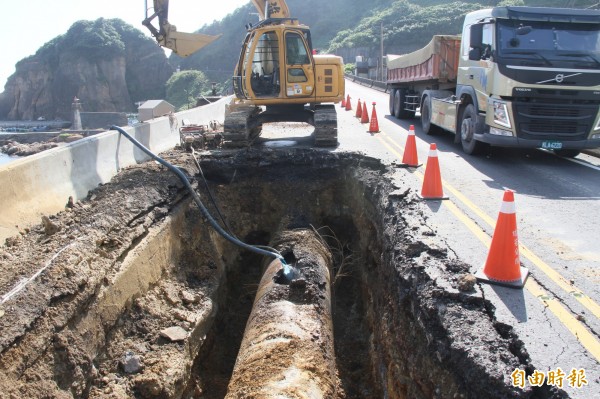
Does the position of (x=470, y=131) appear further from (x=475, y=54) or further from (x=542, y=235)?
(x=542, y=235)

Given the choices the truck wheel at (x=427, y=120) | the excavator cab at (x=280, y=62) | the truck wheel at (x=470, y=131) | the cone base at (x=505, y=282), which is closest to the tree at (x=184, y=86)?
the truck wheel at (x=427, y=120)

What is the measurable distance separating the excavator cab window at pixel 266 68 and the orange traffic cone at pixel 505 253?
6.78m

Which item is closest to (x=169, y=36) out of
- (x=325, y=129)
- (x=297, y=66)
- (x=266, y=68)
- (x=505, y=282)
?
(x=266, y=68)

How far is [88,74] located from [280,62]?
68.2 m

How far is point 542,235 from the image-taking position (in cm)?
512

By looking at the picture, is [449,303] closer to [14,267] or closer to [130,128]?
[14,267]

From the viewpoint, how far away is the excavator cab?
944 centimetres

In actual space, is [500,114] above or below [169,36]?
below

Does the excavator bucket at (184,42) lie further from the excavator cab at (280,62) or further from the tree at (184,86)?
the tree at (184,86)

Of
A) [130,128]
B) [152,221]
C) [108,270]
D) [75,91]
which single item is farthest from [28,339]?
[75,91]

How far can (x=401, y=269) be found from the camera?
4.42m

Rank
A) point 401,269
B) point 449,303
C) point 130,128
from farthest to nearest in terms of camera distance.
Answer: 1. point 130,128
2. point 401,269
3. point 449,303

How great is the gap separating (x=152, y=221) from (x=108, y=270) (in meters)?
1.32

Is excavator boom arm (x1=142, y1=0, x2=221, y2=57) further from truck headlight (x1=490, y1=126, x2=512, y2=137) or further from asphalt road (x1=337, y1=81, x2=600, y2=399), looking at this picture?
truck headlight (x1=490, y1=126, x2=512, y2=137)
